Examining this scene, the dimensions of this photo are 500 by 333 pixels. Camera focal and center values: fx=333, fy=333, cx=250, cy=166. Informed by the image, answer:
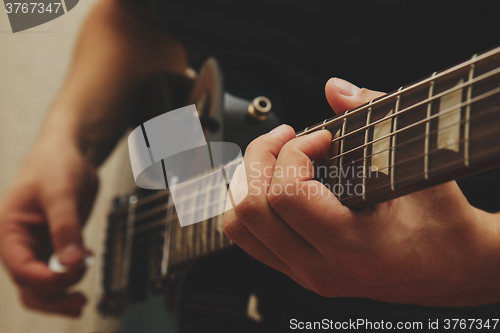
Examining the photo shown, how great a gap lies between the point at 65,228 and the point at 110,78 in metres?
0.35

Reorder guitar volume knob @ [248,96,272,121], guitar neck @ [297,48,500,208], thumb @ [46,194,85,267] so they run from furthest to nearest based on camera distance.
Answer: thumb @ [46,194,85,267] → guitar volume knob @ [248,96,272,121] → guitar neck @ [297,48,500,208]

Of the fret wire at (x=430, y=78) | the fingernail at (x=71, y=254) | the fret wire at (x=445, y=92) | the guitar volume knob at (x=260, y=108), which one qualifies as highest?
the guitar volume knob at (x=260, y=108)

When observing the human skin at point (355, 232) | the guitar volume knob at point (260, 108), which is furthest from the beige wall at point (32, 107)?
the human skin at point (355, 232)

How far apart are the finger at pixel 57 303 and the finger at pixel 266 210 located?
611mm

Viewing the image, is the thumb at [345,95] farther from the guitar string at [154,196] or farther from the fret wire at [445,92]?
the guitar string at [154,196]

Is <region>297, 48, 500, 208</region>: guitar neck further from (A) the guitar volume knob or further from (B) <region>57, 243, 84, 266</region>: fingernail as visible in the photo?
(B) <region>57, 243, 84, 266</region>: fingernail

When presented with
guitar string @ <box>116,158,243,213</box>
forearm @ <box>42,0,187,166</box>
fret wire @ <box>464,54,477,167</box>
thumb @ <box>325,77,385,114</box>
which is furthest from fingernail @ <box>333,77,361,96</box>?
forearm @ <box>42,0,187,166</box>

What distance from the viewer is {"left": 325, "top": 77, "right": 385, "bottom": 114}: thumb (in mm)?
324

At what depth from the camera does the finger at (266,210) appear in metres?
0.30

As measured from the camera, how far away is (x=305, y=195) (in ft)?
0.91

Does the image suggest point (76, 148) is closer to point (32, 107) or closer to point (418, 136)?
point (32, 107)

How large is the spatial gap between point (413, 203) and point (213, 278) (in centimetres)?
38


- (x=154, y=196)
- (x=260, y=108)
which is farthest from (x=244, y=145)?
(x=154, y=196)

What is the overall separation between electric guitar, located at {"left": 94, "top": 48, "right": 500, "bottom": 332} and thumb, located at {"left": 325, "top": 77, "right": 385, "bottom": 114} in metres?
0.02
